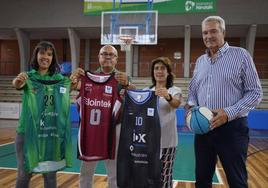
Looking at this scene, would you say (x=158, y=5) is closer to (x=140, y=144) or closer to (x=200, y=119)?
(x=140, y=144)

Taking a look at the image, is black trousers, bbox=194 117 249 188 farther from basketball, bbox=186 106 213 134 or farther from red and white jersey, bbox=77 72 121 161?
red and white jersey, bbox=77 72 121 161

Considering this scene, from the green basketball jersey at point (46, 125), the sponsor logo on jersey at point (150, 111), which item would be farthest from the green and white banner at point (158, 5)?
the sponsor logo on jersey at point (150, 111)

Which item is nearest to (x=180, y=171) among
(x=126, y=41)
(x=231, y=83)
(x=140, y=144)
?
(x=140, y=144)

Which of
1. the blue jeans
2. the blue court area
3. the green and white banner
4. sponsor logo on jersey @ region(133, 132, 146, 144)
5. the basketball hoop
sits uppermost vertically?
the green and white banner

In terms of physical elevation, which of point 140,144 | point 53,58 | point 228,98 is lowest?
point 140,144

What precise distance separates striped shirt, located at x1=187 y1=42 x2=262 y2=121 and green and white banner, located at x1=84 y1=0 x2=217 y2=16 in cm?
869

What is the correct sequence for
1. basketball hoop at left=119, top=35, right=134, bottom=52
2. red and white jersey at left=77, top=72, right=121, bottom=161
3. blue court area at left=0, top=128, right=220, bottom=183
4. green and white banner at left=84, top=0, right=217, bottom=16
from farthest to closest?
1. green and white banner at left=84, top=0, right=217, bottom=16
2. basketball hoop at left=119, top=35, right=134, bottom=52
3. blue court area at left=0, top=128, right=220, bottom=183
4. red and white jersey at left=77, top=72, right=121, bottom=161

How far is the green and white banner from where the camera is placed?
10.6m

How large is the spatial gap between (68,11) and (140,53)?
4669mm

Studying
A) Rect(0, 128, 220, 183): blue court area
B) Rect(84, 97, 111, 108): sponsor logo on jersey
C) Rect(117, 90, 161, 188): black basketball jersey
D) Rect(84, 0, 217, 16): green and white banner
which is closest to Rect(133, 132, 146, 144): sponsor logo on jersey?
Rect(117, 90, 161, 188): black basketball jersey

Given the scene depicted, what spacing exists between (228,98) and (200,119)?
10.5 inches

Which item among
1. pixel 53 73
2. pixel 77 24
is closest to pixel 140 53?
pixel 77 24

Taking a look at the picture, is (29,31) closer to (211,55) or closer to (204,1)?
(204,1)

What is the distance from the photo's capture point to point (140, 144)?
2588mm
